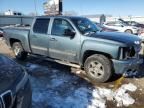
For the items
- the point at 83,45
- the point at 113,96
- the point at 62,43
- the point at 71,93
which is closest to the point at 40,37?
the point at 62,43

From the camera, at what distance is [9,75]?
307 centimetres

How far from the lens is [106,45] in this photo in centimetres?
624

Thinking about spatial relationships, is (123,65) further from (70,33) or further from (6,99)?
(6,99)

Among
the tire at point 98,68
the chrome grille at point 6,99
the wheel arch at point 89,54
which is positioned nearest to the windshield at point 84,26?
the wheel arch at point 89,54

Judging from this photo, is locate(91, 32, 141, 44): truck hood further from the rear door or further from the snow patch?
the rear door

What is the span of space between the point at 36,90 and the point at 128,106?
2198mm

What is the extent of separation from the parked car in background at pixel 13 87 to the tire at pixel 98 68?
128 inches

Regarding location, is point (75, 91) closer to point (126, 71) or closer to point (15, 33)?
point (126, 71)

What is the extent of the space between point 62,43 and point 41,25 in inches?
50.3

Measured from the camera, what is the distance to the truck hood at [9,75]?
9.15ft

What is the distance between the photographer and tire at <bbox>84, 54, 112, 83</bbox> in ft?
20.8

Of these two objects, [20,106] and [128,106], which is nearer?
[20,106]

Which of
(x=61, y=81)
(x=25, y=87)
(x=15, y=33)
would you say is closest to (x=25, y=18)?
(x=15, y=33)

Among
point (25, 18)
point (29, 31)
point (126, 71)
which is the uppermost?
point (29, 31)
